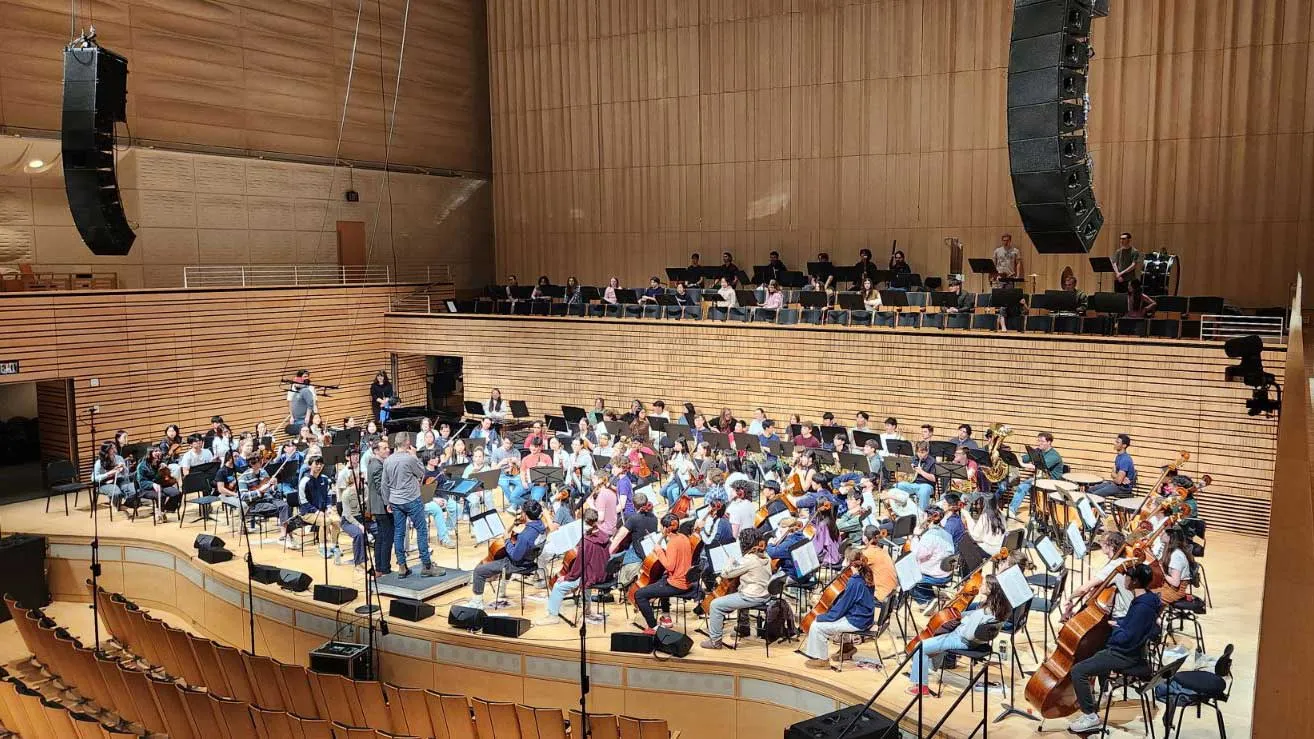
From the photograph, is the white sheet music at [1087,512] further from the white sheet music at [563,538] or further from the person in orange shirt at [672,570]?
the white sheet music at [563,538]

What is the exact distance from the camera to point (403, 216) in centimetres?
2202

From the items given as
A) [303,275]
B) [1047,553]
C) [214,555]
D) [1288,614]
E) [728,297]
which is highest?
[303,275]

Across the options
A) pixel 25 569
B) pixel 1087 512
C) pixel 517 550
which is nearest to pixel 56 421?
pixel 25 569

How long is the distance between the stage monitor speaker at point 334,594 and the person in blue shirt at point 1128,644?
21.6ft

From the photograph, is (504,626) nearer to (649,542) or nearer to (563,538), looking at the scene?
(563,538)

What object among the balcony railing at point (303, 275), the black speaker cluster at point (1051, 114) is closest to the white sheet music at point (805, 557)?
the black speaker cluster at point (1051, 114)

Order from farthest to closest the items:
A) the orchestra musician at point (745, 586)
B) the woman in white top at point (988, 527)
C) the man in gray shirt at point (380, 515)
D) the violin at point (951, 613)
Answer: the man in gray shirt at point (380, 515)
the woman in white top at point (988, 527)
the orchestra musician at point (745, 586)
the violin at point (951, 613)

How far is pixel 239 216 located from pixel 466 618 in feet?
42.8

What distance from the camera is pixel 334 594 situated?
31.5 ft

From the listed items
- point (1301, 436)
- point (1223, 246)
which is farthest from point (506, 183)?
point (1301, 436)

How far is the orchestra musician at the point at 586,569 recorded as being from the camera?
885 cm

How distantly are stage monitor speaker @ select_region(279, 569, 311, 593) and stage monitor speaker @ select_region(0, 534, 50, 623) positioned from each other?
395 cm

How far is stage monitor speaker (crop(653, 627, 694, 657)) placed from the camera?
8.12m

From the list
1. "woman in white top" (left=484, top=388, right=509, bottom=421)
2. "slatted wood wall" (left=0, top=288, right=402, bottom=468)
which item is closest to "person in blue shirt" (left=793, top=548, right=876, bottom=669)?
"woman in white top" (left=484, top=388, right=509, bottom=421)
